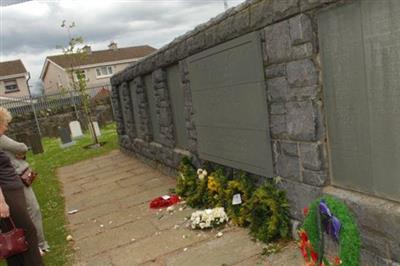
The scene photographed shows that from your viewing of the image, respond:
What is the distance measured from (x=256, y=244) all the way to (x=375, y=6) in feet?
8.79

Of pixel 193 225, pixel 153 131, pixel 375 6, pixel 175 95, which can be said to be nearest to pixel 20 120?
pixel 153 131

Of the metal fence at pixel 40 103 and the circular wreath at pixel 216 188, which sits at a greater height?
the metal fence at pixel 40 103

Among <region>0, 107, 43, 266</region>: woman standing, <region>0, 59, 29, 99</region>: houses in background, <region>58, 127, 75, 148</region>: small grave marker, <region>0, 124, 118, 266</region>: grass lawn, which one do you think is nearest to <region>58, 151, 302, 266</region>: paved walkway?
<region>0, 124, 118, 266</region>: grass lawn

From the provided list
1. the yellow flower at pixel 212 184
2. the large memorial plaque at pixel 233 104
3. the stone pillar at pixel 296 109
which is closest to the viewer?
the stone pillar at pixel 296 109

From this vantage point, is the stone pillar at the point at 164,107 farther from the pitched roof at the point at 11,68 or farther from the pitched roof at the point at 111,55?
the pitched roof at the point at 11,68

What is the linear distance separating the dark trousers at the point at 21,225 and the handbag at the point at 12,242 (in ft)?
0.26

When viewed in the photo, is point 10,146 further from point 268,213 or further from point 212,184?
point 268,213

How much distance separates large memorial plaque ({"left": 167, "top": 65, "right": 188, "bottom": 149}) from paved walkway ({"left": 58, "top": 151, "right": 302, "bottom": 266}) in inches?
36.2

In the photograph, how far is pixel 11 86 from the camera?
43312 millimetres

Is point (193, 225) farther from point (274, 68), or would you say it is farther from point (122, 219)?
point (274, 68)

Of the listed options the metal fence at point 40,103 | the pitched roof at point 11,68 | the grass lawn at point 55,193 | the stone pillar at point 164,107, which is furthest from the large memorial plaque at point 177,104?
the pitched roof at point 11,68

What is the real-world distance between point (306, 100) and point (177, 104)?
4.07 m

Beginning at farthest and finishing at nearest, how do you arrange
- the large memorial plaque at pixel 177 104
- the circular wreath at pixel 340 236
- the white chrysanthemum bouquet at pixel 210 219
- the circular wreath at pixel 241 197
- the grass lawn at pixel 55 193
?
the large memorial plaque at pixel 177 104 < the grass lawn at pixel 55 193 < the white chrysanthemum bouquet at pixel 210 219 < the circular wreath at pixel 241 197 < the circular wreath at pixel 340 236

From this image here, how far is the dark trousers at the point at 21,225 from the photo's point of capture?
3979 millimetres
